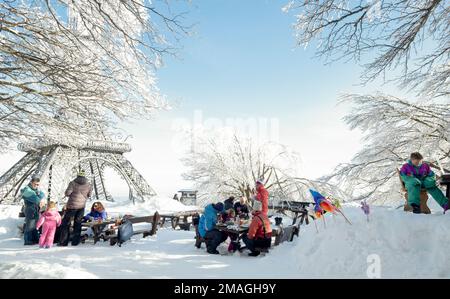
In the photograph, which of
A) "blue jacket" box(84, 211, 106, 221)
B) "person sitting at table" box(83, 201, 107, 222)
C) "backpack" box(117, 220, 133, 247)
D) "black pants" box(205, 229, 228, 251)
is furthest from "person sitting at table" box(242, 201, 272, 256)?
"blue jacket" box(84, 211, 106, 221)

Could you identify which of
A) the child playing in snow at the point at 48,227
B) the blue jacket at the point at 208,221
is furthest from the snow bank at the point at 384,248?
the child playing in snow at the point at 48,227

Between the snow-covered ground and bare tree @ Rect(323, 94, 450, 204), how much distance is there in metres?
7.00

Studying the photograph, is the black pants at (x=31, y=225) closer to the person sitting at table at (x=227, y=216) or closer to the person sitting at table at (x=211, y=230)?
the person sitting at table at (x=211, y=230)

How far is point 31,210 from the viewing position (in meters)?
8.54

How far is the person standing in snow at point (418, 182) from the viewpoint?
5.48 meters

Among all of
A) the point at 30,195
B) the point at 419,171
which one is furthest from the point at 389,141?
the point at 30,195

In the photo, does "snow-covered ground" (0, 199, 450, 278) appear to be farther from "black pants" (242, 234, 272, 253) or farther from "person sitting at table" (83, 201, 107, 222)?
"person sitting at table" (83, 201, 107, 222)

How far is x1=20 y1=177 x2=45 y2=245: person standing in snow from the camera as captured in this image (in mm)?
8430

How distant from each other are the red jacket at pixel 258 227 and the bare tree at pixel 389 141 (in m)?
7.20

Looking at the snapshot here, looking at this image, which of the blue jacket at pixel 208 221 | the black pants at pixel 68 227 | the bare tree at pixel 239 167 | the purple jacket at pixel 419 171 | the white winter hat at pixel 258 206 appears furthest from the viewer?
the bare tree at pixel 239 167

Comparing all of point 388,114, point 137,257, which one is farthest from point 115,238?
point 388,114

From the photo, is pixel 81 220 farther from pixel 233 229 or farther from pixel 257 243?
pixel 257 243
